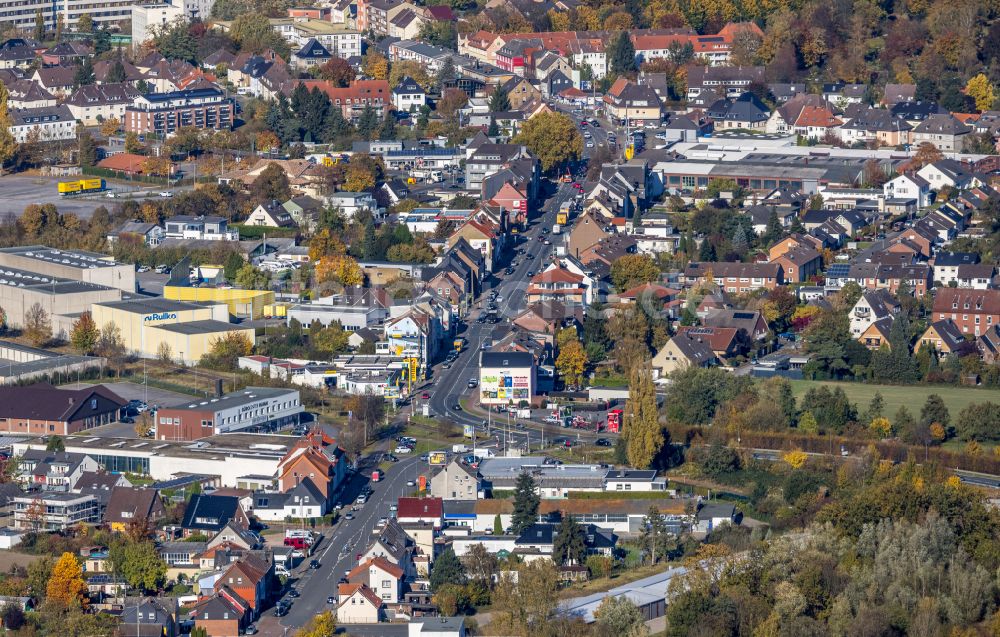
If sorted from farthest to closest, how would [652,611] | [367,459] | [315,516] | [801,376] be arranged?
1. [801,376]
2. [367,459]
3. [315,516]
4. [652,611]

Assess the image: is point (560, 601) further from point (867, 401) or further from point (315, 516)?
point (867, 401)

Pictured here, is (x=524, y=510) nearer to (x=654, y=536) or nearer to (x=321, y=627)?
(x=654, y=536)

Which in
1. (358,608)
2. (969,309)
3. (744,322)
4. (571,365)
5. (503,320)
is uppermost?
(969,309)

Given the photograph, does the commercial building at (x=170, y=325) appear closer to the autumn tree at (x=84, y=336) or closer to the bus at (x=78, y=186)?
the autumn tree at (x=84, y=336)

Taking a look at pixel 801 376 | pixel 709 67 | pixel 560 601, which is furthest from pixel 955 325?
pixel 709 67

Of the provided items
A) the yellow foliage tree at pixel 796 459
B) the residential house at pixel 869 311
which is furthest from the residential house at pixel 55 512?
the residential house at pixel 869 311

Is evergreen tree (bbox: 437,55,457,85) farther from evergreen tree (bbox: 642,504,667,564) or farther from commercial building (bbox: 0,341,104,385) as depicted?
evergreen tree (bbox: 642,504,667,564)

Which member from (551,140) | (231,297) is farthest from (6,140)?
(231,297)
